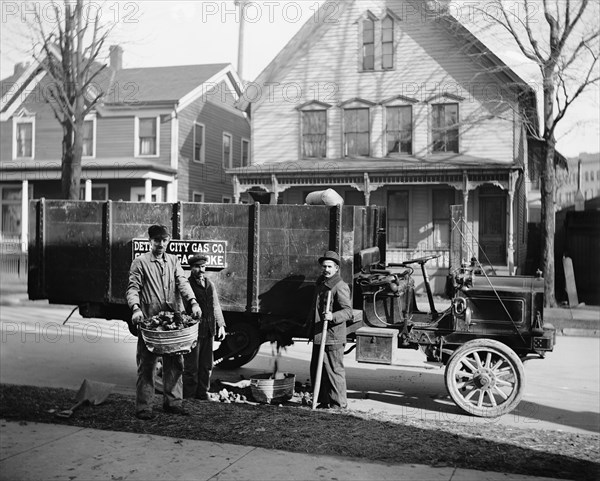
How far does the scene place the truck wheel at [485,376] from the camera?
25.0 ft

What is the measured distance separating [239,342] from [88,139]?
71.2 feet

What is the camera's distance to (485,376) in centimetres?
771

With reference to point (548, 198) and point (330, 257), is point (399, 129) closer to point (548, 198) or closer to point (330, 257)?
point (548, 198)

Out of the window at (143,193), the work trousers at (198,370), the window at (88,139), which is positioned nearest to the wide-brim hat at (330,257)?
the work trousers at (198,370)

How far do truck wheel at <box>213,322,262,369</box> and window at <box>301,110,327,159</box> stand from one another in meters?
15.8

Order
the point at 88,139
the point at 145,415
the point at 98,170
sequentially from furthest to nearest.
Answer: the point at 88,139 < the point at 98,170 < the point at 145,415

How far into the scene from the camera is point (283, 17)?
1363 cm

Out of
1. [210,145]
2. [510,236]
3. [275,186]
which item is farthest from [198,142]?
[510,236]

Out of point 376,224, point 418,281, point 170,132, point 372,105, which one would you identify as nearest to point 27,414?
point 376,224

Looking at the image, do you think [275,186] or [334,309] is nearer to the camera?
[334,309]

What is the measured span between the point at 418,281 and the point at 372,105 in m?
6.46

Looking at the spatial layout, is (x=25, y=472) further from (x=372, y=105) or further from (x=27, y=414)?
(x=372, y=105)

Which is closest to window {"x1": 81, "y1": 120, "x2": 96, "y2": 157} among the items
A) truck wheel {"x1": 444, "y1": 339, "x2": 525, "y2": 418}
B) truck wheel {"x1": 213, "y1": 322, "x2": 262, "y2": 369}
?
truck wheel {"x1": 213, "y1": 322, "x2": 262, "y2": 369}

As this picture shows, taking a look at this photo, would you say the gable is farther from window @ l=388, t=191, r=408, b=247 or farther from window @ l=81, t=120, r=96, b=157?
window @ l=81, t=120, r=96, b=157
